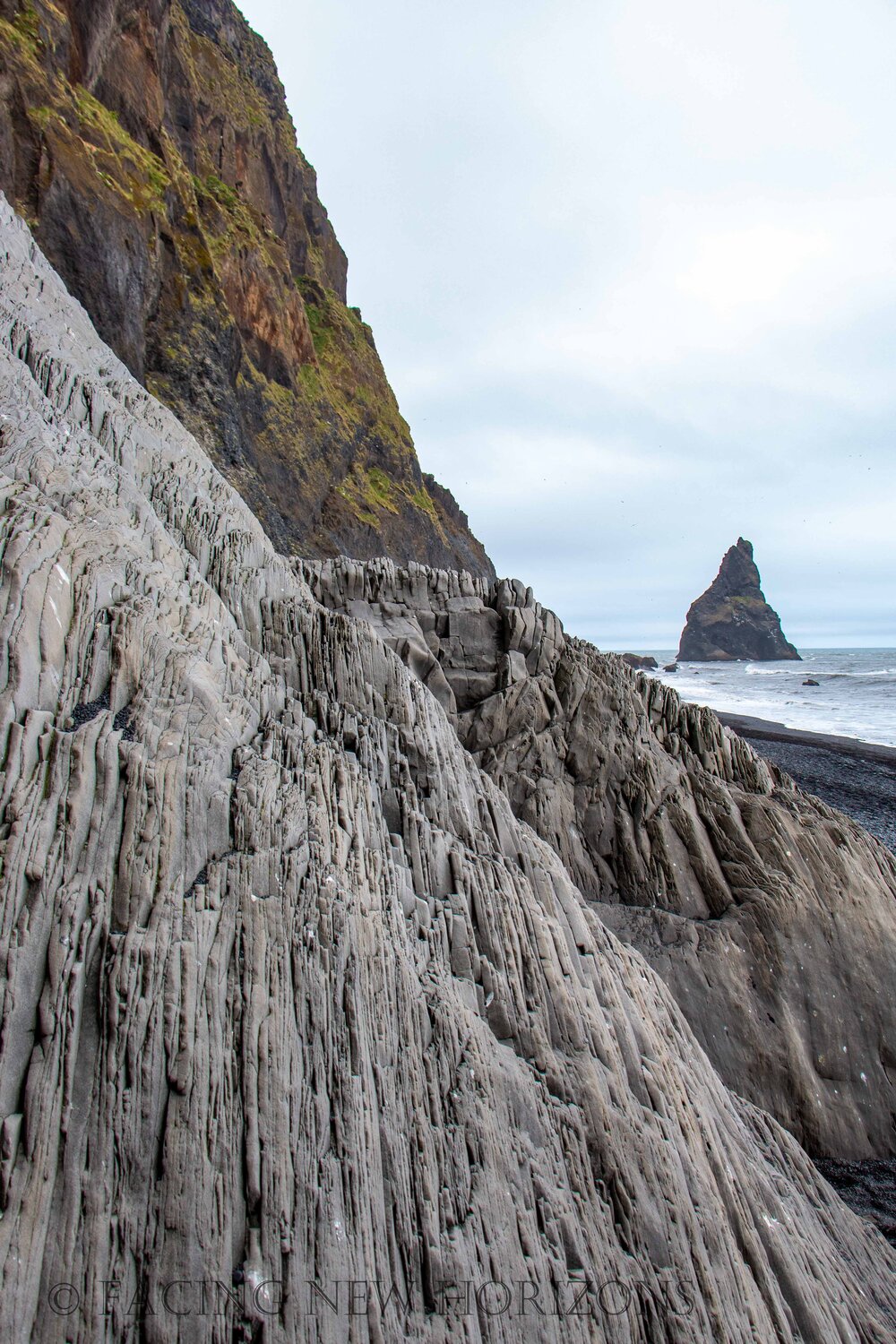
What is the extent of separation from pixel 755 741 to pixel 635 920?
25.4 meters

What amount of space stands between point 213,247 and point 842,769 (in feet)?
123

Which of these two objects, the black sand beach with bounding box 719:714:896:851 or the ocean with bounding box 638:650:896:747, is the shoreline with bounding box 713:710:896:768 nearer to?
the black sand beach with bounding box 719:714:896:851

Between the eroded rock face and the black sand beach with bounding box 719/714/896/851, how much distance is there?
1069cm

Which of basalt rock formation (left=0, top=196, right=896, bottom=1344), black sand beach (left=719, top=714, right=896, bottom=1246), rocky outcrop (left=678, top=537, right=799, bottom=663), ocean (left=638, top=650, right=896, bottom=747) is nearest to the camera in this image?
basalt rock formation (left=0, top=196, right=896, bottom=1344)

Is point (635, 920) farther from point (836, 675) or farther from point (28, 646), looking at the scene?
point (836, 675)

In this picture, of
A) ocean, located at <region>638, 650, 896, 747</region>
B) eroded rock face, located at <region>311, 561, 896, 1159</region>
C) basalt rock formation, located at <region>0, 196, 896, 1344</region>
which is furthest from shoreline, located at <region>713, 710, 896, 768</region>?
basalt rock formation, located at <region>0, 196, 896, 1344</region>

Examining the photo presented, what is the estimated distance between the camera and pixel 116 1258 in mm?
3568

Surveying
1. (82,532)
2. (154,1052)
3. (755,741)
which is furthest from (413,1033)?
(755,741)

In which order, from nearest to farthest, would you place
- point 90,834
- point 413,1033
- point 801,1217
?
point 90,834, point 413,1033, point 801,1217

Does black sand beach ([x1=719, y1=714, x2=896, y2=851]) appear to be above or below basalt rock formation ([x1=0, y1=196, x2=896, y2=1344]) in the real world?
below

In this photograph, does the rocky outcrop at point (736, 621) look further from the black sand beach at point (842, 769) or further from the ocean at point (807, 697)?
the black sand beach at point (842, 769)

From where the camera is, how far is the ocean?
Result: 127 ft
